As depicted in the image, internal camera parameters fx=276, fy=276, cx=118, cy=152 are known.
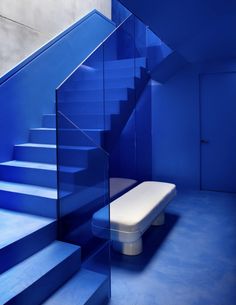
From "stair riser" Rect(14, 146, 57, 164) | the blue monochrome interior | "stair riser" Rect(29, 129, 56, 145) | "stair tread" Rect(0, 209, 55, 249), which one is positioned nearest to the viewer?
"stair tread" Rect(0, 209, 55, 249)

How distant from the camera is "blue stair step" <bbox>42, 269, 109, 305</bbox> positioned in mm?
1955

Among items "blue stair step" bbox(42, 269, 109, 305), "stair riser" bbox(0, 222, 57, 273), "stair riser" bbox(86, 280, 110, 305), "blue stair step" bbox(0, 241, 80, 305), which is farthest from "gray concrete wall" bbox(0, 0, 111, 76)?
"stair riser" bbox(86, 280, 110, 305)

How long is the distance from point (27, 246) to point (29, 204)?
22.9 inches

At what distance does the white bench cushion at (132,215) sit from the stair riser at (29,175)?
0.72 meters

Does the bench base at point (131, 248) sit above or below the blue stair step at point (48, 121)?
below

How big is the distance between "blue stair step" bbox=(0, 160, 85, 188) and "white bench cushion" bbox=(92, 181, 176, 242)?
0.72 metres

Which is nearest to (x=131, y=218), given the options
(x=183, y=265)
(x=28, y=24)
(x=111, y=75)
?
(x=183, y=265)

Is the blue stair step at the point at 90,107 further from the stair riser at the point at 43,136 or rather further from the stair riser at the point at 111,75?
the stair riser at the point at 43,136

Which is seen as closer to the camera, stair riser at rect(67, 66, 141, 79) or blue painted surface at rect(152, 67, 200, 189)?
stair riser at rect(67, 66, 141, 79)

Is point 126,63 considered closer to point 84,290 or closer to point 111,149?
point 111,149

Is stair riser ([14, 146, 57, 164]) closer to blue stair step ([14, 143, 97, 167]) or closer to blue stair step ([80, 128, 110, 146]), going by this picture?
blue stair step ([14, 143, 97, 167])

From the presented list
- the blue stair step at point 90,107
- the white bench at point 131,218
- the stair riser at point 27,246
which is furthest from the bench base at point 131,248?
the blue stair step at point 90,107

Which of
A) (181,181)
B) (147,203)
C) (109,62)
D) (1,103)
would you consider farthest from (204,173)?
(1,103)

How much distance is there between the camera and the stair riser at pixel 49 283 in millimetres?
1795
